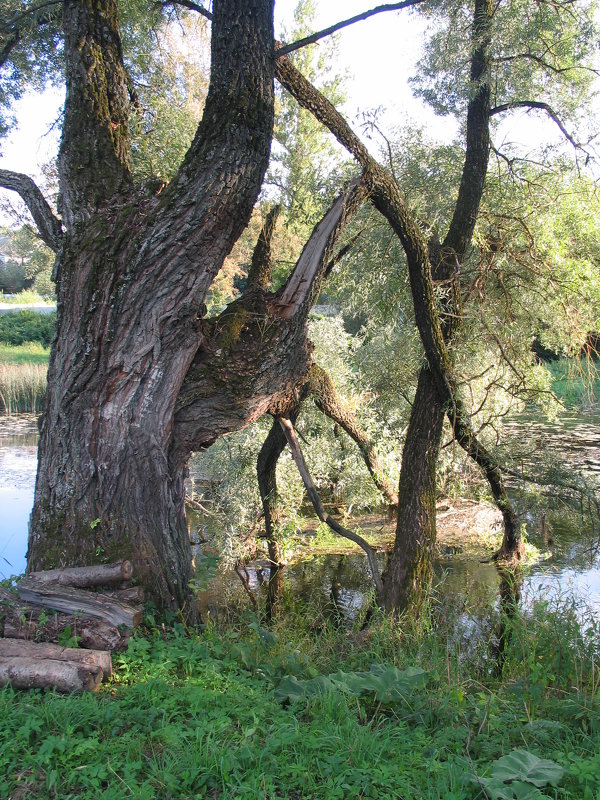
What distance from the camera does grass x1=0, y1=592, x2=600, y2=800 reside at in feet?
8.63

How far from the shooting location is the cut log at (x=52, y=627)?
12.8 ft

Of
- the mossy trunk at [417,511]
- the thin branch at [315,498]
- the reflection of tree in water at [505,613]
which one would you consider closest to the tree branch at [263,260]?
the thin branch at [315,498]

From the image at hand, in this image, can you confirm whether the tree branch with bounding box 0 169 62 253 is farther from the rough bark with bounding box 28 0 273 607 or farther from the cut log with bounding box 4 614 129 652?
the cut log with bounding box 4 614 129 652

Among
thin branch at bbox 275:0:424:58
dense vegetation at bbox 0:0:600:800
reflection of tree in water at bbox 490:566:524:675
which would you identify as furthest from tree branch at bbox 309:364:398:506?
thin branch at bbox 275:0:424:58

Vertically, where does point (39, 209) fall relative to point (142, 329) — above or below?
above

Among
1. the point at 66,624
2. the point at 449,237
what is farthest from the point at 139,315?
the point at 449,237

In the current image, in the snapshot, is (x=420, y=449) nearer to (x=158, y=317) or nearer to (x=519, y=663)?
(x=519, y=663)

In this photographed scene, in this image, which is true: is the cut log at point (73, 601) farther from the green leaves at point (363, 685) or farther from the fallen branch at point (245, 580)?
the fallen branch at point (245, 580)

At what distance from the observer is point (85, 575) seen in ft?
14.5

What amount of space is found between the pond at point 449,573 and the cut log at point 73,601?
3286 mm

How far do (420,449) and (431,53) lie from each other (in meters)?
4.84

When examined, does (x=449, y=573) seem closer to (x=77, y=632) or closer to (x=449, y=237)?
(x=449, y=237)

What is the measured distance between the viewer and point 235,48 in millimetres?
4863

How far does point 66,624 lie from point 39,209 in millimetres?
3327
